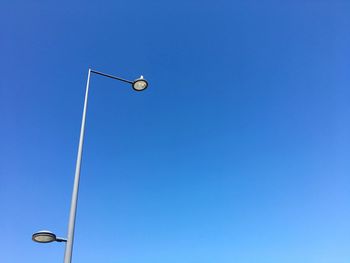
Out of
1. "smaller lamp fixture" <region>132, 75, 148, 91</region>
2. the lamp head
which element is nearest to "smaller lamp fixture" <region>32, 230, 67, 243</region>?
the lamp head

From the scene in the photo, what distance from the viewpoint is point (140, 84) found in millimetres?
10312

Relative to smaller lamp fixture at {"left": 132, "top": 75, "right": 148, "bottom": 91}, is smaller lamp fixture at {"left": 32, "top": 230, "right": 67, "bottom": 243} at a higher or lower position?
lower

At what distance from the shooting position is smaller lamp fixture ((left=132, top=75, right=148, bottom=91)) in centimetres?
1016

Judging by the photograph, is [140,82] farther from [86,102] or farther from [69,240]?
[69,240]

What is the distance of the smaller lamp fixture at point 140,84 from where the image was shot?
10.2 metres

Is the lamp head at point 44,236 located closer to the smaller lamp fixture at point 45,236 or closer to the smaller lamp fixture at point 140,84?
the smaller lamp fixture at point 45,236

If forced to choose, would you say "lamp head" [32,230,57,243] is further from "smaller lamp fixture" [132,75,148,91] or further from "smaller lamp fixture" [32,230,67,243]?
"smaller lamp fixture" [132,75,148,91]

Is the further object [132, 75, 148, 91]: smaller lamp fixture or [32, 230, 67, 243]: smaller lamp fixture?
[132, 75, 148, 91]: smaller lamp fixture

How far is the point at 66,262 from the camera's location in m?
6.45

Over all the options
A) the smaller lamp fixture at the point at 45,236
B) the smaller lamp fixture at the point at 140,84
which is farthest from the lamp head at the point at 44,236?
the smaller lamp fixture at the point at 140,84

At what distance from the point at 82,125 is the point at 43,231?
9.39 feet

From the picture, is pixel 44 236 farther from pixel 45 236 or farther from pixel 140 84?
pixel 140 84

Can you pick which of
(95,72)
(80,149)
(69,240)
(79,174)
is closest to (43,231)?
(69,240)

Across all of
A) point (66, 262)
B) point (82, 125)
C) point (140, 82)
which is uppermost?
point (140, 82)
